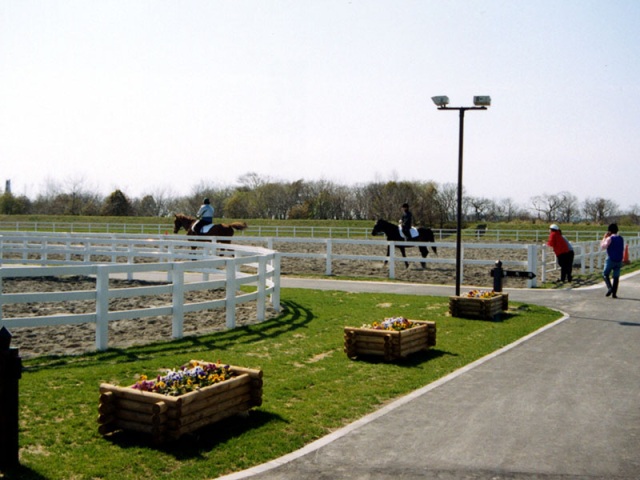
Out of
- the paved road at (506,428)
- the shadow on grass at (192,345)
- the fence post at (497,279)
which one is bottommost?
the paved road at (506,428)

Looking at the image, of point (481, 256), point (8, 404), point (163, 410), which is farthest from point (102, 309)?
point (481, 256)

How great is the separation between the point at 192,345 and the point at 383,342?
278 centimetres

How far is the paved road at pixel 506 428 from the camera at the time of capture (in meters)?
5.43

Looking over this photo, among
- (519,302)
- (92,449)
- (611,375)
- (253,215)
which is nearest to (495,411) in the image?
(611,375)

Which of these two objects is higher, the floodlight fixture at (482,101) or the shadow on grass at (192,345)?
the floodlight fixture at (482,101)

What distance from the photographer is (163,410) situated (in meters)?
5.81

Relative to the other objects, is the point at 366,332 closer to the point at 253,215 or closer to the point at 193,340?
the point at 193,340


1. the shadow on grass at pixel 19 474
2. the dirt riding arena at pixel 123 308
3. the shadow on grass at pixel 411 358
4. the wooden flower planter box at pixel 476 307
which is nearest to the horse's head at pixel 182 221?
the dirt riding arena at pixel 123 308

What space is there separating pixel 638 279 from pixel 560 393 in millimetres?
16133

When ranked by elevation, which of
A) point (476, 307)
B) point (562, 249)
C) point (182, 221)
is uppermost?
point (182, 221)

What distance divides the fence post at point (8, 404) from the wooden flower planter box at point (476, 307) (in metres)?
9.67

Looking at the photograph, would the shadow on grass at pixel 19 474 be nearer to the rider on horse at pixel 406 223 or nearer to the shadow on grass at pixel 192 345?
the shadow on grass at pixel 192 345

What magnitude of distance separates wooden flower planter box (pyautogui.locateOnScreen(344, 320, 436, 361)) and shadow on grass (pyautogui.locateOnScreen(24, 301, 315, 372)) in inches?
66.4

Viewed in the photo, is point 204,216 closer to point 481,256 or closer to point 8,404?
point 481,256
